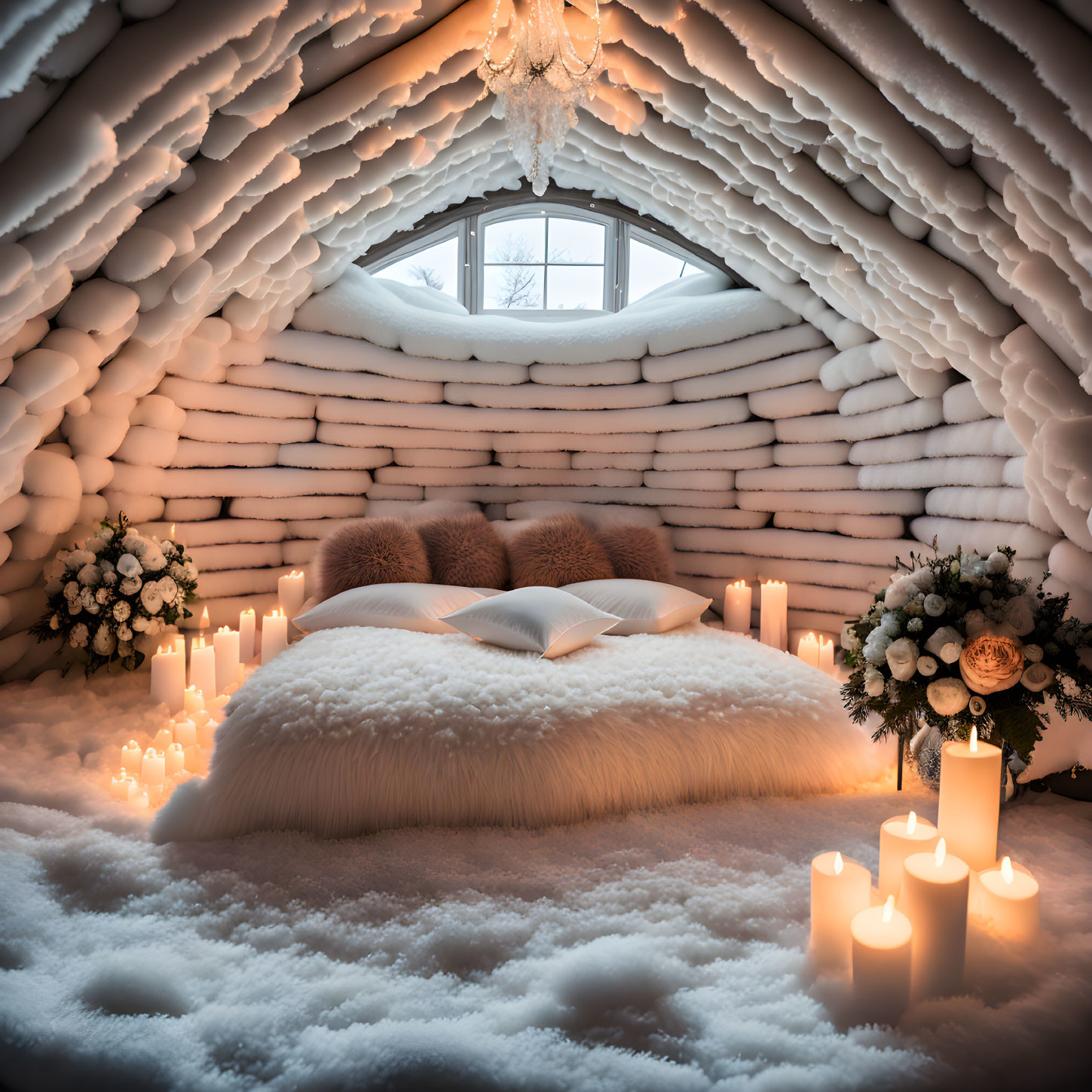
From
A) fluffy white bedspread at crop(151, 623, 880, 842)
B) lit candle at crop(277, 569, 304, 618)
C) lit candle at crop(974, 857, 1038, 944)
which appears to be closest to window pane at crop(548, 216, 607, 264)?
lit candle at crop(277, 569, 304, 618)

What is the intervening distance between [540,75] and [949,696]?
6.75ft

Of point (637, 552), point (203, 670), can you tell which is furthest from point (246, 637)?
point (637, 552)

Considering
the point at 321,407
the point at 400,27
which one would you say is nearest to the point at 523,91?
the point at 400,27

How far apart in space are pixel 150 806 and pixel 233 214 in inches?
71.1

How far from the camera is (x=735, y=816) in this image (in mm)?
1981

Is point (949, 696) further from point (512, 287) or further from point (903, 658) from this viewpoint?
point (512, 287)

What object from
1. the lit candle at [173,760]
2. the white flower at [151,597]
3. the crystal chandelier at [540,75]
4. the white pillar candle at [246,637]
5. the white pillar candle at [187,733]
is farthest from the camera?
the white pillar candle at [246,637]

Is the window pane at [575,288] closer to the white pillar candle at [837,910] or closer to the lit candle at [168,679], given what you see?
the lit candle at [168,679]

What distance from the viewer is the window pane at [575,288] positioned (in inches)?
173

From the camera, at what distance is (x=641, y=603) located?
3006 millimetres

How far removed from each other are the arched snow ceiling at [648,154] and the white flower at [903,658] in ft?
1.66

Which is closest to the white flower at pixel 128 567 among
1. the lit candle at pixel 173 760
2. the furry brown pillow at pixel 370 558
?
the furry brown pillow at pixel 370 558

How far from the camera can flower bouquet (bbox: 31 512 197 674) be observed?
9.27ft

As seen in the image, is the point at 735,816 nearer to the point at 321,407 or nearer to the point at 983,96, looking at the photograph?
the point at 983,96
